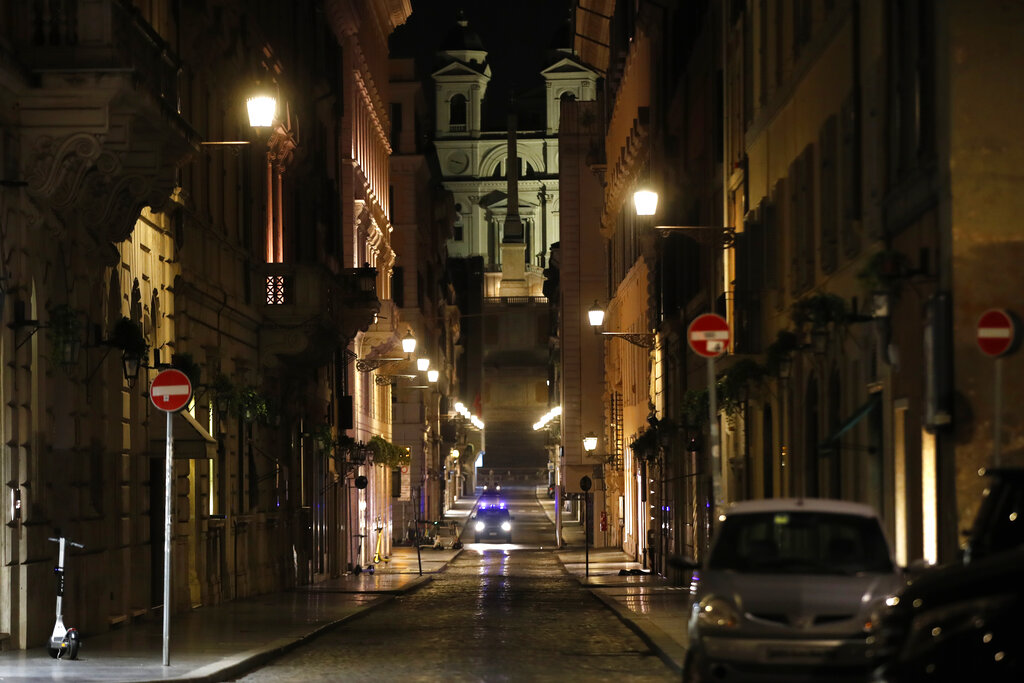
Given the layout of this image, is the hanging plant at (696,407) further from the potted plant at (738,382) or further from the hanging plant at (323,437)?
the hanging plant at (323,437)

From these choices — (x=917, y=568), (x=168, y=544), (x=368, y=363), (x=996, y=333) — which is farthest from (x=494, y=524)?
(x=917, y=568)

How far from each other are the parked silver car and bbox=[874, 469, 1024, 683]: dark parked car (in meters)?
4.02

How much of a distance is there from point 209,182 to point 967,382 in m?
18.8

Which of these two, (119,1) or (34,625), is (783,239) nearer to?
(119,1)

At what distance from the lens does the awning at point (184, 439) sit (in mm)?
27750

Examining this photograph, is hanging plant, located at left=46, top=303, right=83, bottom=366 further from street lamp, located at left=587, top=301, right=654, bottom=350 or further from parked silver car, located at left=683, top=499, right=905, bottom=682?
street lamp, located at left=587, top=301, right=654, bottom=350

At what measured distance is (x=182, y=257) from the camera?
29719mm

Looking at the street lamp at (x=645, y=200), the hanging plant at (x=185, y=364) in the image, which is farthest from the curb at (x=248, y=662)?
the street lamp at (x=645, y=200)

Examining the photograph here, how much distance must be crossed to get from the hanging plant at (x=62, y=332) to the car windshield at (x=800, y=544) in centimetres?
1001

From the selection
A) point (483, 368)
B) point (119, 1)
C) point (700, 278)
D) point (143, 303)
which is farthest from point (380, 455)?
point (483, 368)

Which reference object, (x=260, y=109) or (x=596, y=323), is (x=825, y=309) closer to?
(x=260, y=109)

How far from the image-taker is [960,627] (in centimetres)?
798

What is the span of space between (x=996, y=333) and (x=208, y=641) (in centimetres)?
1204

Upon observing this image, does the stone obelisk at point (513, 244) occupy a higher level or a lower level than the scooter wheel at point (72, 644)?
higher
